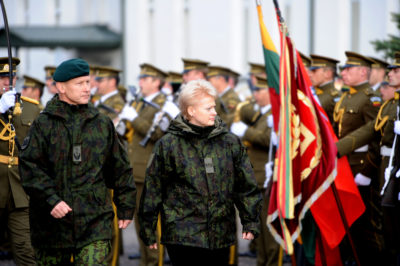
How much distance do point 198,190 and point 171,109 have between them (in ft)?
12.6

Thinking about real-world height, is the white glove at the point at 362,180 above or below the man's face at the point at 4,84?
below

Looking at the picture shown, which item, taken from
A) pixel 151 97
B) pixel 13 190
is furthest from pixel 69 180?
pixel 151 97

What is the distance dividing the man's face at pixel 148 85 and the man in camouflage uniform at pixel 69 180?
4.25 m

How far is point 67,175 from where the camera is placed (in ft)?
18.7

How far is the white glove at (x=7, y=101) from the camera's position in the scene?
7219 millimetres

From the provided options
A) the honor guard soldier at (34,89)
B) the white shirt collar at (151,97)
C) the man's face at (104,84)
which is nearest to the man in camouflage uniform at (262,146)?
the white shirt collar at (151,97)

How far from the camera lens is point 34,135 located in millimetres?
5738

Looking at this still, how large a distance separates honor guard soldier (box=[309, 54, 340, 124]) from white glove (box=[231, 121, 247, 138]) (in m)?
0.93

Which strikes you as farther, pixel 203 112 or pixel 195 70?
pixel 195 70

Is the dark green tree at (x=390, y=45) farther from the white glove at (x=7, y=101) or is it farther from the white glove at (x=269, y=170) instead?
the white glove at (x=7, y=101)

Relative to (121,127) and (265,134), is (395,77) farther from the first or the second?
(121,127)

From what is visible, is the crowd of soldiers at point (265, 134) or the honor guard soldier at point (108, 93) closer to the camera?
the crowd of soldiers at point (265, 134)

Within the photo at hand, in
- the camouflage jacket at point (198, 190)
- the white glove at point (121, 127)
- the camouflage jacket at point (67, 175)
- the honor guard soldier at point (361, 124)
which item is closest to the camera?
the camouflage jacket at point (67, 175)

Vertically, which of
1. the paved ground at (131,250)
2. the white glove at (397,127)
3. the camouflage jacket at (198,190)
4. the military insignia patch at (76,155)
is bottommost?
the paved ground at (131,250)
